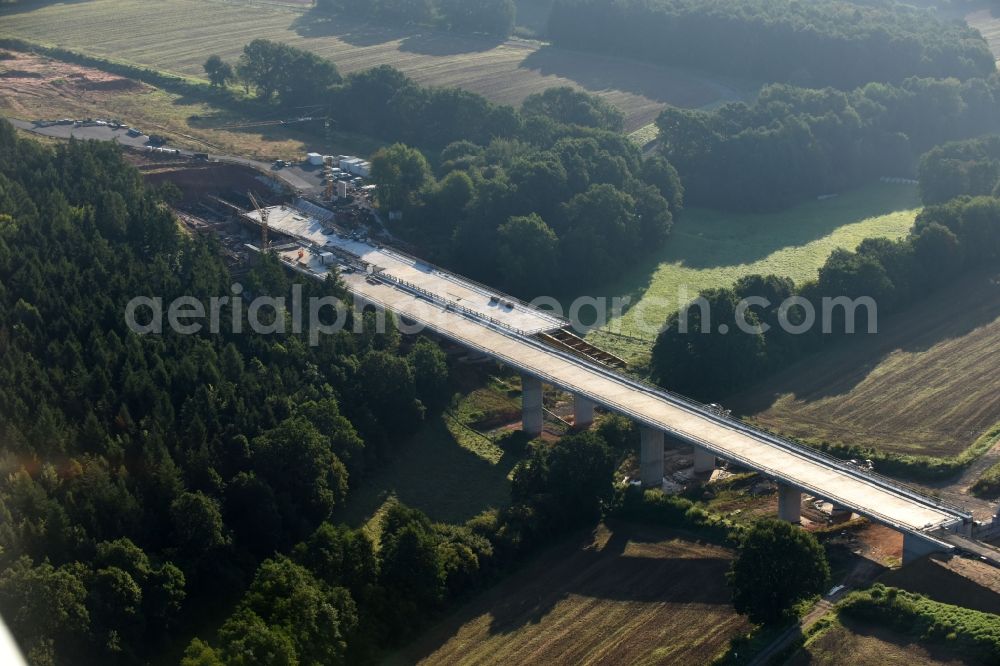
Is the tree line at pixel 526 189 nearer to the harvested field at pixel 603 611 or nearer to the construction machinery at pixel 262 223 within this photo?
the construction machinery at pixel 262 223

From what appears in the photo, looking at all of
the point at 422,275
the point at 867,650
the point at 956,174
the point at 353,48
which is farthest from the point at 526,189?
the point at 353,48

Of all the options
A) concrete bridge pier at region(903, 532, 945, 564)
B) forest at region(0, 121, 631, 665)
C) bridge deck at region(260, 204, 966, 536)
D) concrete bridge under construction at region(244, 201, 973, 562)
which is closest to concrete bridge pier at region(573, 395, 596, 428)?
concrete bridge under construction at region(244, 201, 973, 562)

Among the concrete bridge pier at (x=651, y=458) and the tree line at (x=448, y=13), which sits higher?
the tree line at (x=448, y=13)

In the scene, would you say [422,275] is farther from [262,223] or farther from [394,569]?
[394,569]

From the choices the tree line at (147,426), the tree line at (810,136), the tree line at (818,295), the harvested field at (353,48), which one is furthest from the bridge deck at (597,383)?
the harvested field at (353,48)

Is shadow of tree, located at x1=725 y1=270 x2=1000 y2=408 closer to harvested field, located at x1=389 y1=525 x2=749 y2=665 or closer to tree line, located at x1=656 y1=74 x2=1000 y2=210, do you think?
harvested field, located at x1=389 y1=525 x2=749 y2=665

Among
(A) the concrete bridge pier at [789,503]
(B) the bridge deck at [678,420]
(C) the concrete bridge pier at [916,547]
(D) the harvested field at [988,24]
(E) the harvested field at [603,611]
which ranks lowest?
(E) the harvested field at [603,611]

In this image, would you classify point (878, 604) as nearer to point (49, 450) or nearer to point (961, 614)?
point (961, 614)
